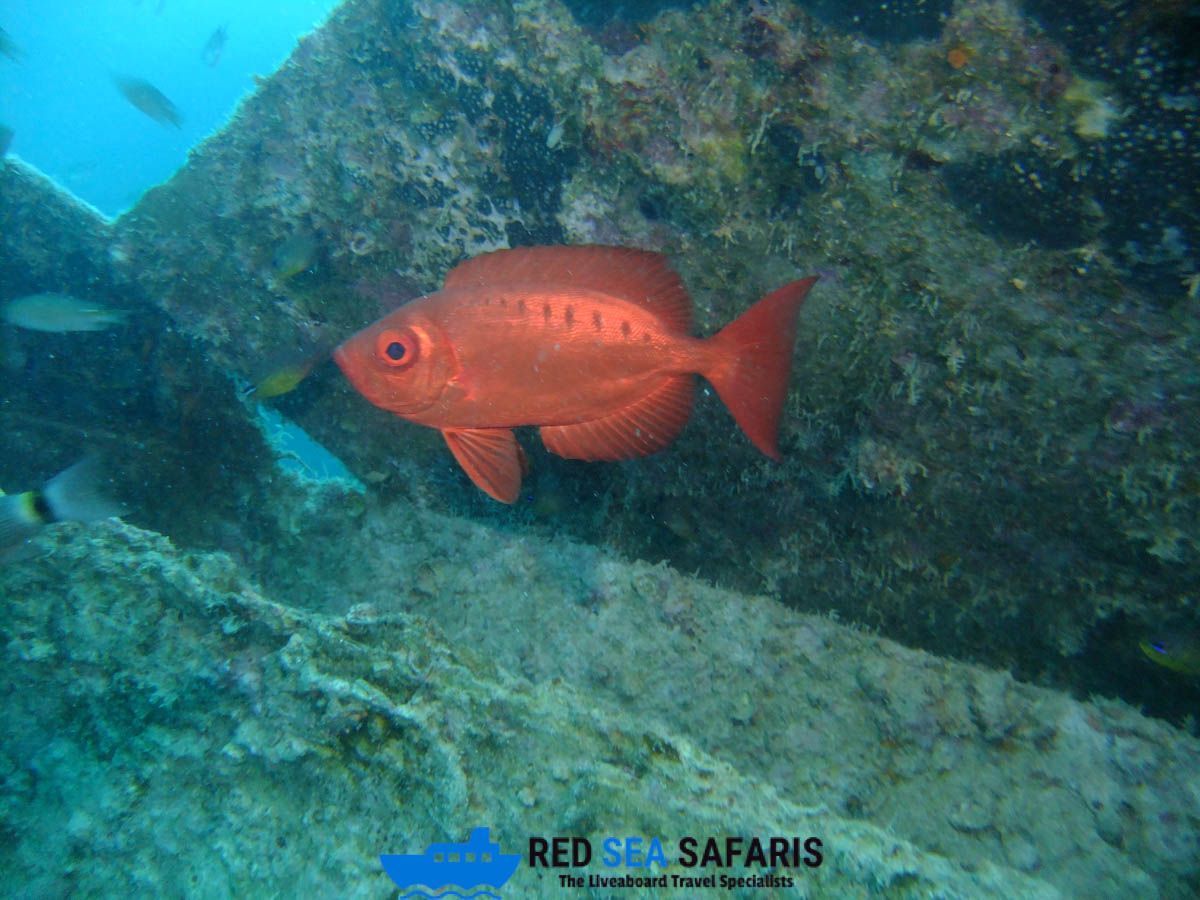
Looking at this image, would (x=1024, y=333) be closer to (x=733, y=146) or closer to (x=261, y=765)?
(x=733, y=146)

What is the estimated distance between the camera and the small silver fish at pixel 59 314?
443 centimetres

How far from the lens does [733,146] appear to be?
266cm

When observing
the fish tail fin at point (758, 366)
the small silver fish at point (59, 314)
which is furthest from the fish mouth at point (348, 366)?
the small silver fish at point (59, 314)

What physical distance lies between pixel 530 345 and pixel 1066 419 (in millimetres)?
2357

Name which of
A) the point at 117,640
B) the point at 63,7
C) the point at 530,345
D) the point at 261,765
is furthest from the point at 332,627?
the point at 63,7

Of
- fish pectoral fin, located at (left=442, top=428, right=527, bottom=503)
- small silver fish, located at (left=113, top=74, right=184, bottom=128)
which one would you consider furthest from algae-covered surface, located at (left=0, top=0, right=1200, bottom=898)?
small silver fish, located at (left=113, top=74, right=184, bottom=128)

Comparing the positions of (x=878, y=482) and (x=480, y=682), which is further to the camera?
(x=878, y=482)

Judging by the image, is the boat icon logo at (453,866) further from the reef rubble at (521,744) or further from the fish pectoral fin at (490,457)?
the fish pectoral fin at (490,457)

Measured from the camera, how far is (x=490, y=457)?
265cm

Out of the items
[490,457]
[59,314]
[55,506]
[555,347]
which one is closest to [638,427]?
[555,347]

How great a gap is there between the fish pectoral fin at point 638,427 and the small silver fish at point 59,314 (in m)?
4.29

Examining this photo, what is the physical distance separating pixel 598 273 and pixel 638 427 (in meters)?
0.71

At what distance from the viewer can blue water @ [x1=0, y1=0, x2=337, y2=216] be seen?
9469cm

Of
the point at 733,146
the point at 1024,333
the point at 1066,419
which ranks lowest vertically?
the point at 1066,419
